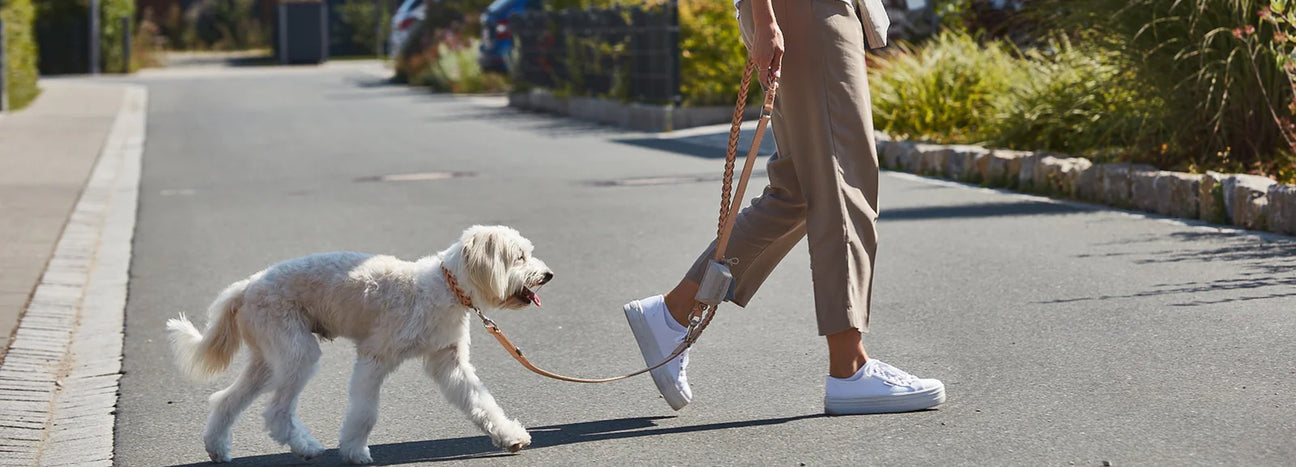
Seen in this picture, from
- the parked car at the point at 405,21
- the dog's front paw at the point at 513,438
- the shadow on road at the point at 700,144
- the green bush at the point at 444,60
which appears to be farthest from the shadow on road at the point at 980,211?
the parked car at the point at 405,21

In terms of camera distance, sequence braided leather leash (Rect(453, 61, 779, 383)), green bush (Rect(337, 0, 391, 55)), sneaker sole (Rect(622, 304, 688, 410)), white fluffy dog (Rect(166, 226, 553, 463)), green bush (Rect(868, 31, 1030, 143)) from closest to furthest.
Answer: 1. white fluffy dog (Rect(166, 226, 553, 463))
2. braided leather leash (Rect(453, 61, 779, 383))
3. sneaker sole (Rect(622, 304, 688, 410))
4. green bush (Rect(868, 31, 1030, 143))
5. green bush (Rect(337, 0, 391, 55))

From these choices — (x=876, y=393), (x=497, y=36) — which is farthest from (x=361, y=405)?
(x=497, y=36)

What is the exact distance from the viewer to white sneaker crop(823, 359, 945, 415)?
4707 millimetres

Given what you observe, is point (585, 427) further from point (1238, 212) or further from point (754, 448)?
point (1238, 212)

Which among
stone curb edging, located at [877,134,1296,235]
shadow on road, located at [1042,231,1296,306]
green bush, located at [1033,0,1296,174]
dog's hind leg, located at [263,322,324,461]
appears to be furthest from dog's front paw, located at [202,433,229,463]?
green bush, located at [1033,0,1296,174]

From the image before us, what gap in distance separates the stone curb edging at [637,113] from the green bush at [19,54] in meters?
8.09

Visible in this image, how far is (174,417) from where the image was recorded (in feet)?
16.9

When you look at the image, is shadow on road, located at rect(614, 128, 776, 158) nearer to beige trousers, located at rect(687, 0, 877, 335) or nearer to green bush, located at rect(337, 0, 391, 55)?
beige trousers, located at rect(687, 0, 877, 335)

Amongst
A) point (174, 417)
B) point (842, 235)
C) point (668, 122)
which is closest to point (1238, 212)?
point (842, 235)

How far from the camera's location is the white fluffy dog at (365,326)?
4316 mm

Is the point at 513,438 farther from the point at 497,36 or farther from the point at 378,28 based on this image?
the point at 378,28

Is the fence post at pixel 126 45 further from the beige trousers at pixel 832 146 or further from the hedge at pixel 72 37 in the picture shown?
the beige trousers at pixel 832 146

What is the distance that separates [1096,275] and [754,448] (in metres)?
3.36

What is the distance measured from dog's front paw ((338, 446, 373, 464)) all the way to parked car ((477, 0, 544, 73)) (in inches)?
944
